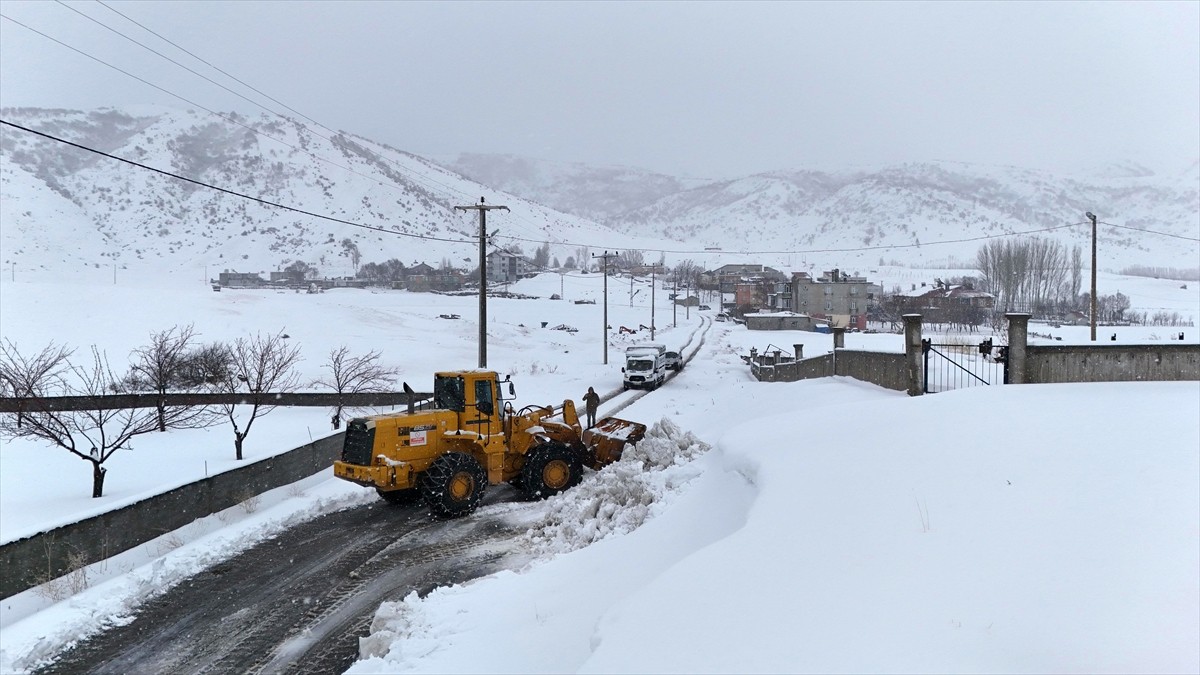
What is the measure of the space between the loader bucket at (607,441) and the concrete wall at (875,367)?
612 centimetres

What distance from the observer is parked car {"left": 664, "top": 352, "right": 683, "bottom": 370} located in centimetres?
4639

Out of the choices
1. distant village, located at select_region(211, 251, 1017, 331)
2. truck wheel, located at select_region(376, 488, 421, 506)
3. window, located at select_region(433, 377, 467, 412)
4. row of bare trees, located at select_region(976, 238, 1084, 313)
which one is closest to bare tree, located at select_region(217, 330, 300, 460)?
truck wheel, located at select_region(376, 488, 421, 506)

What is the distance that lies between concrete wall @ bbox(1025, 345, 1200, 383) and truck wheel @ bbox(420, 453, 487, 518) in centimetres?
1110

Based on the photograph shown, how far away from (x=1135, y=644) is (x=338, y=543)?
36.6 feet

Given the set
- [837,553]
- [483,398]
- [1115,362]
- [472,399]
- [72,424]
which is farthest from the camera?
[72,424]

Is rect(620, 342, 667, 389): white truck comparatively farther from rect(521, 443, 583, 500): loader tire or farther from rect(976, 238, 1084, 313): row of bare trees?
rect(976, 238, 1084, 313): row of bare trees

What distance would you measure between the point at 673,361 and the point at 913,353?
31217 mm

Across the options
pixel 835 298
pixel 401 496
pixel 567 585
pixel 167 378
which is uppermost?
pixel 835 298

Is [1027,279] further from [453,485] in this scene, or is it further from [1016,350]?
[453,485]

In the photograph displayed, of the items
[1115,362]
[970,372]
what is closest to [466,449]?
[970,372]

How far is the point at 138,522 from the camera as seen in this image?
1187cm

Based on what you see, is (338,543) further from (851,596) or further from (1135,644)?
(1135,644)

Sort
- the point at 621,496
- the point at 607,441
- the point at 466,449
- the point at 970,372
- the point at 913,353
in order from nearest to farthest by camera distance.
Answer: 1. the point at 621,496
2. the point at 466,449
3. the point at 913,353
4. the point at 607,441
5. the point at 970,372

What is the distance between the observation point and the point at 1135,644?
497cm
